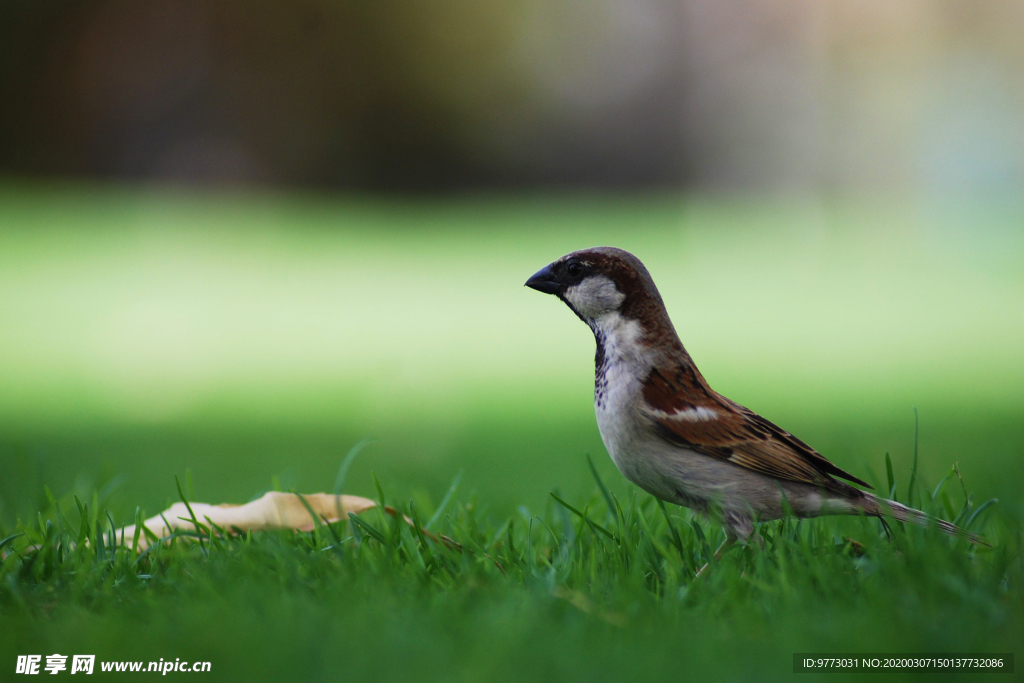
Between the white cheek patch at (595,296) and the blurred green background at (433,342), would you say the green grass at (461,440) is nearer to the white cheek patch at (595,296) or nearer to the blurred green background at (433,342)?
the blurred green background at (433,342)

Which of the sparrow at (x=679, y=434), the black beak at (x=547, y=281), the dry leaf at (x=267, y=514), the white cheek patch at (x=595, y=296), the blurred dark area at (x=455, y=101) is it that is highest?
the blurred dark area at (x=455, y=101)

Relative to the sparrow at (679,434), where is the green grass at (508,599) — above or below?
below

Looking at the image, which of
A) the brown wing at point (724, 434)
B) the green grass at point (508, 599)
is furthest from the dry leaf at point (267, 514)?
the brown wing at point (724, 434)

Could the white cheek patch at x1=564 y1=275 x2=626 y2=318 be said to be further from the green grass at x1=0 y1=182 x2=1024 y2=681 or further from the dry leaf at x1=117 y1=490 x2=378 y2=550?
the dry leaf at x1=117 y1=490 x2=378 y2=550

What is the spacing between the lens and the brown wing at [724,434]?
306 cm

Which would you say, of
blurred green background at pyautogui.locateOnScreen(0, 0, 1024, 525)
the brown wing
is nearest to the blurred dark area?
blurred green background at pyautogui.locateOnScreen(0, 0, 1024, 525)

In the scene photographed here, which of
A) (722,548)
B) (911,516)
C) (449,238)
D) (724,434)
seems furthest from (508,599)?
(449,238)

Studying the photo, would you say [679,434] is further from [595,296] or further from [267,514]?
[267,514]

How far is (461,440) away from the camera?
21.2 feet

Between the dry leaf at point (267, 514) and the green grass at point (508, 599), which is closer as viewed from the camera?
the green grass at point (508, 599)

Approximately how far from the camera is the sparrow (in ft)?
9.95

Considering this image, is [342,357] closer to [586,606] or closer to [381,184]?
[586,606]

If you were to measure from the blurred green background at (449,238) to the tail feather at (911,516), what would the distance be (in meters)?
1.09

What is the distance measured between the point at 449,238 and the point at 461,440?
15258 millimetres
